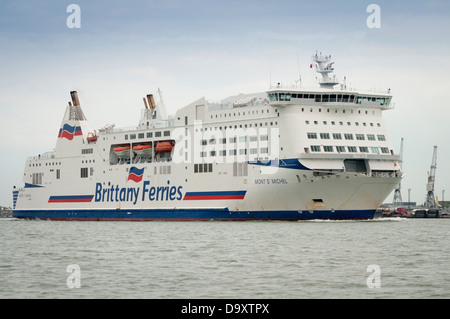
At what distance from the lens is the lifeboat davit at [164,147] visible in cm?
5194

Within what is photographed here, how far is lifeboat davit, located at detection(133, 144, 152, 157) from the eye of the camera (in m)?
53.6

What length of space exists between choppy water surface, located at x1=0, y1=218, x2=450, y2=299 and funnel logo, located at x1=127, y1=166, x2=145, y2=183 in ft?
55.0

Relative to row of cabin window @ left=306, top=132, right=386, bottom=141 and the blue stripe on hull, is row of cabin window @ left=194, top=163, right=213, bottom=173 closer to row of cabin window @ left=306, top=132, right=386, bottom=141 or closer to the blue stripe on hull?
the blue stripe on hull

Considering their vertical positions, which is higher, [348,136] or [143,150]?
[348,136]

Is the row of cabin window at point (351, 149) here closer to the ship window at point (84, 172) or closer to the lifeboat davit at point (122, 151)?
the lifeboat davit at point (122, 151)

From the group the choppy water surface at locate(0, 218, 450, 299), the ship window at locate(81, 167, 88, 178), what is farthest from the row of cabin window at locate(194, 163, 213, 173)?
the ship window at locate(81, 167, 88, 178)

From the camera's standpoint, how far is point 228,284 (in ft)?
63.8

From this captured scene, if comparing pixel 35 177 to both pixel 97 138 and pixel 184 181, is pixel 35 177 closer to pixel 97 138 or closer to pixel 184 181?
pixel 97 138

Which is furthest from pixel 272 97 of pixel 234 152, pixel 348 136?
pixel 348 136

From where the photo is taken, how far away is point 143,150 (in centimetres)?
5375

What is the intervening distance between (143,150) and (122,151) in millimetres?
2280

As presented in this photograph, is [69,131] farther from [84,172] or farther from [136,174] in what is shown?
[136,174]

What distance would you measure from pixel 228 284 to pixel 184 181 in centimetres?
3042

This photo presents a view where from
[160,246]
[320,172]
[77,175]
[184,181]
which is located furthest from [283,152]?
[77,175]
